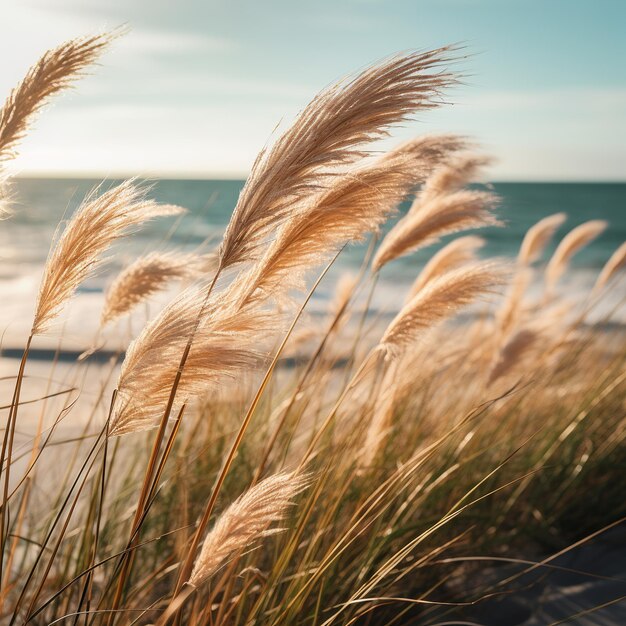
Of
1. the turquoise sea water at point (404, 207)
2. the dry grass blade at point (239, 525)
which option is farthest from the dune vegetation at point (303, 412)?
the turquoise sea water at point (404, 207)

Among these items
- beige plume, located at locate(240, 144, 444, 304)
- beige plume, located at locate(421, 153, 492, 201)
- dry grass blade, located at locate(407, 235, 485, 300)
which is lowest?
dry grass blade, located at locate(407, 235, 485, 300)

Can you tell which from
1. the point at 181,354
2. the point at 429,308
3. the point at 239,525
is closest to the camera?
the point at 239,525

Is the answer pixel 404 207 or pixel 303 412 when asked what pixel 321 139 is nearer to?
pixel 303 412

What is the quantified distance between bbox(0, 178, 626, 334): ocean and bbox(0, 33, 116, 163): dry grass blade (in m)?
0.14

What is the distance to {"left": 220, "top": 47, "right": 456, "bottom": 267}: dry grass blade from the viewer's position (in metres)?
1.27

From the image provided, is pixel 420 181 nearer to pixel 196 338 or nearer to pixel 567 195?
pixel 196 338

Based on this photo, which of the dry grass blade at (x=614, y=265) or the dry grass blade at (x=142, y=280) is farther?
the dry grass blade at (x=614, y=265)

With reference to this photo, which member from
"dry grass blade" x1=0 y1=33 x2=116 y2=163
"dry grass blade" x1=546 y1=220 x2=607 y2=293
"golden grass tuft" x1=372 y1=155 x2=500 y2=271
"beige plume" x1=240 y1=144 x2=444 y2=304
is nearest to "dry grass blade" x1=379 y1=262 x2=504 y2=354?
"golden grass tuft" x1=372 y1=155 x2=500 y2=271

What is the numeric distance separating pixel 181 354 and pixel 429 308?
71 centimetres

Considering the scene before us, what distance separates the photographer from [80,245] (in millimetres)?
1398

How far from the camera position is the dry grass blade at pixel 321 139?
1.27 meters

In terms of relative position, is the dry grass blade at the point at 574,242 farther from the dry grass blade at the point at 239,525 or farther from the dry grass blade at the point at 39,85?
the dry grass blade at the point at 239,525

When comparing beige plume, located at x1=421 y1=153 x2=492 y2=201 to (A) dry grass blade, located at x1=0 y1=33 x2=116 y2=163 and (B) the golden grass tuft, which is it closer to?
(B) the golden grass tuft

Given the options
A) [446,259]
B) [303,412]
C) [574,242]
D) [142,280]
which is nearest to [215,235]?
[446,259]
